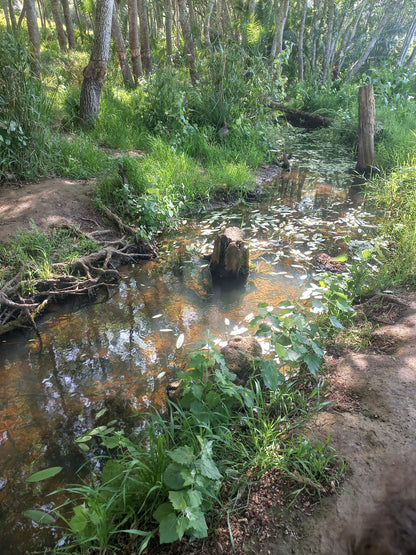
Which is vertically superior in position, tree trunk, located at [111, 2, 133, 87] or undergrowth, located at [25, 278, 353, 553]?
tree trunk, located at [111, 2, 133, 87]

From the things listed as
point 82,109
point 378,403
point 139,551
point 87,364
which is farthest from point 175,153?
point 139,551

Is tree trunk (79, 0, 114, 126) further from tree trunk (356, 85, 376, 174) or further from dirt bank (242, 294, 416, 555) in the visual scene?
dirt bank (242, 294, 416, 555)

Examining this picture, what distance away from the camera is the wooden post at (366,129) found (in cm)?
681

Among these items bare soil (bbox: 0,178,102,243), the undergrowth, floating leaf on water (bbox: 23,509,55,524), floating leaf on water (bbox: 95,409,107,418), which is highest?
bare soil (bbox: 0,178,102,243)

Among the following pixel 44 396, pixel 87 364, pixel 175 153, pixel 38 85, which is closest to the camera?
pixel 44 396

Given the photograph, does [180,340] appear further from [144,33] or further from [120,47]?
[144,33]

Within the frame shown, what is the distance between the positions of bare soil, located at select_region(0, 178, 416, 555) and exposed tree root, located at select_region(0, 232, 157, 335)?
272 centimetres

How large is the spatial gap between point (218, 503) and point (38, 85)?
6.04 metres

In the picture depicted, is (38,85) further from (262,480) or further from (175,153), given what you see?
(262,480)

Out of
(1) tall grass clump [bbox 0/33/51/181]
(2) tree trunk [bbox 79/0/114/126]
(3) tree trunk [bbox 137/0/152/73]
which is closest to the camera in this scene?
(1) tall grass clump [bbox 0/33/51/181]

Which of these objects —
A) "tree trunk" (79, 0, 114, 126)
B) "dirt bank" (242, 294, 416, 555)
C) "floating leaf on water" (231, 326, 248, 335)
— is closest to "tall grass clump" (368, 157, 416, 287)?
"dirt bank" (242, 294, 416, 555)

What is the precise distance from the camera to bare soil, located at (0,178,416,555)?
1521 mm

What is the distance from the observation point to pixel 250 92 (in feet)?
25.2

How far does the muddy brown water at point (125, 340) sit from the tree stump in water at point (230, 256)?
0.19 meters
